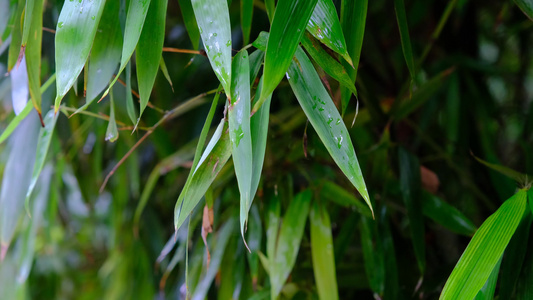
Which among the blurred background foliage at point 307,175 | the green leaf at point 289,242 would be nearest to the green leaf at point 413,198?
the blurred background foliage at point 307,175

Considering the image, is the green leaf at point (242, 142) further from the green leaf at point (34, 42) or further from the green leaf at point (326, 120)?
the green leaf at point (34, 42)

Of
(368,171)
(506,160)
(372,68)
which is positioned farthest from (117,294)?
(506,160)

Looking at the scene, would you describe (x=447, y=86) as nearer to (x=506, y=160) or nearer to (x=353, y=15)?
(x=506, y=160)

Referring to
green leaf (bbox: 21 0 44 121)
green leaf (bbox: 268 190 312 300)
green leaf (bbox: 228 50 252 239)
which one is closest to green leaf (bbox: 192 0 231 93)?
green leaf (bbox: 228 50 252 239)

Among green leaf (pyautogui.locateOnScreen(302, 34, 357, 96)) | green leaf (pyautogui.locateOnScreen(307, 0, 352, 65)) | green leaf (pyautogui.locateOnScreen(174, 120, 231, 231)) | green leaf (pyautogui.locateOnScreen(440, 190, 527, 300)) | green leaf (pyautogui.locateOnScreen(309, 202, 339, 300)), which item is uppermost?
green leaf (pyautogui.locateOnScreen(307, 0, 352, 65))

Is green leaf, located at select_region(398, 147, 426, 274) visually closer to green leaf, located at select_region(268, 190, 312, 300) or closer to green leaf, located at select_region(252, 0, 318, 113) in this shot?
green leaf, located at select_region(268, 190, 312, 300)

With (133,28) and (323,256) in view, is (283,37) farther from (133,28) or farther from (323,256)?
(323,256)
